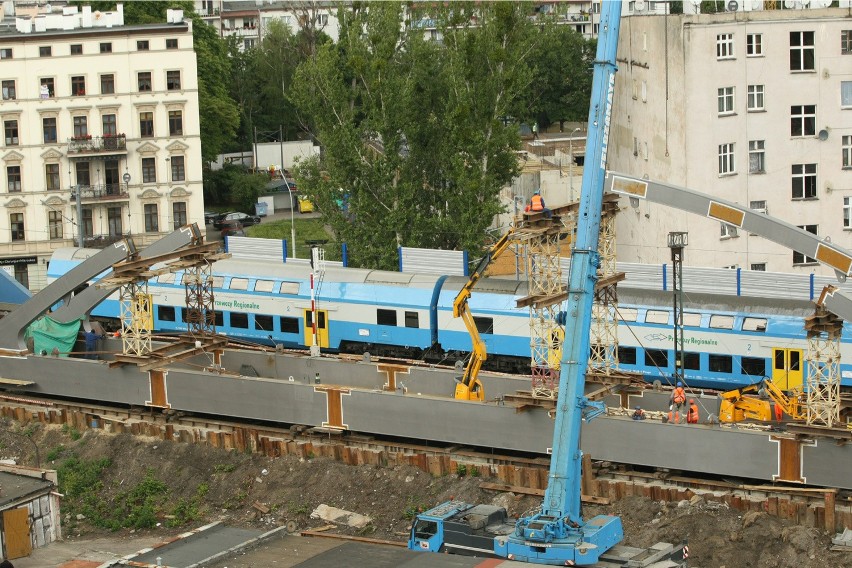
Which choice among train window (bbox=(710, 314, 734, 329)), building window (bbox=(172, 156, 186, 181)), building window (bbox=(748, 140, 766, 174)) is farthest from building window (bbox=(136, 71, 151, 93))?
train window (bbox=(710, 314, 734, 329))

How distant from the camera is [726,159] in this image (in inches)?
2137

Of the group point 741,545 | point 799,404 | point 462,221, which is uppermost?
point 462,221

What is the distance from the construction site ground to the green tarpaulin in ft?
12.9

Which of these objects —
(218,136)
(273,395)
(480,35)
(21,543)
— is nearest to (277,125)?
(218,136)

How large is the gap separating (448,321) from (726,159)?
45.6 feet

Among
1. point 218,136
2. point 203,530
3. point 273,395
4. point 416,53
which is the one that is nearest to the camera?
point 203,530

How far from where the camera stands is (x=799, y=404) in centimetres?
3653

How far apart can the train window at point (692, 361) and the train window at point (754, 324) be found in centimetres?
179

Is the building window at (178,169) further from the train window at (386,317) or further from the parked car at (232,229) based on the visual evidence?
the train window at (386,317)

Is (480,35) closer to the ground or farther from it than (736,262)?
farther from it

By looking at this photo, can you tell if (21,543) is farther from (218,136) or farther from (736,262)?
(218,136)

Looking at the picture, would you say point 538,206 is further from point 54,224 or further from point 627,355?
point 54,224

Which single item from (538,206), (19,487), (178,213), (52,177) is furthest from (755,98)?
(52,177)

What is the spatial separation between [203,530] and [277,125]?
72189 millimetres
